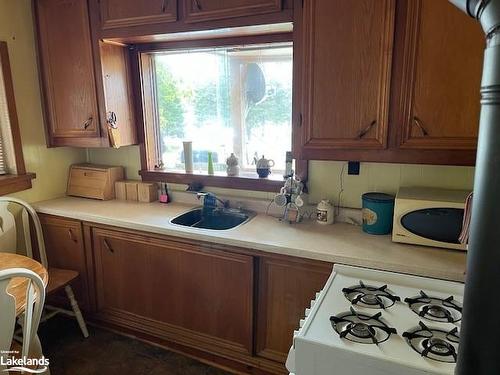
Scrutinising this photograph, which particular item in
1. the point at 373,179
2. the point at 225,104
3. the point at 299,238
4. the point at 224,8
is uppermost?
the point at 224,8

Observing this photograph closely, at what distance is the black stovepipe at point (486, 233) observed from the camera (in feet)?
2.45

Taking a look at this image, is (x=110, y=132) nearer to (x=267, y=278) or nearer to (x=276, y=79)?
(x=276, y=79)

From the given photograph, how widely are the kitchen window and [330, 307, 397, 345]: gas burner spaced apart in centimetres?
114

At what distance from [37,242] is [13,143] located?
0.68 meters

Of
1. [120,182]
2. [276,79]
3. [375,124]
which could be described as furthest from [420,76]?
[120,182]

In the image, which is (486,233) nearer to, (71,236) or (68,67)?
(71,236)

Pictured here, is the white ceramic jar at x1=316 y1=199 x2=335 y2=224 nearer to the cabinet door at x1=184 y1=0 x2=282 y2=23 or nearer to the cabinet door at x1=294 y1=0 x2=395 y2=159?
the cabinet door at x1=294 y1=0 x2=395 y2=159

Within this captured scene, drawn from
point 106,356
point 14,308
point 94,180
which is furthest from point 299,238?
point 94,180

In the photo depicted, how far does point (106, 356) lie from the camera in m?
2.17

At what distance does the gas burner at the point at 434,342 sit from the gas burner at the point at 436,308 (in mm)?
65

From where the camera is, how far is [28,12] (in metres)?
2.35

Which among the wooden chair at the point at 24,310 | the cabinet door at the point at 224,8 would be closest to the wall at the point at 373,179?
the cabinet door at the point at 224,8

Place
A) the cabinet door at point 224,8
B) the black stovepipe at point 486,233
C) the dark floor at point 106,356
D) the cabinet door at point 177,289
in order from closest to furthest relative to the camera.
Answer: the black stovepipe at point 486,233, the cabinet door at point 224,8, the cabinet door at point 177,289, the dark floor at point 106,356

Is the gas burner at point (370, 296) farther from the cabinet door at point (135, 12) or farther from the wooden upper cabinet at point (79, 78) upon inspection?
the wooden upper cabinet at point (79, 78)
